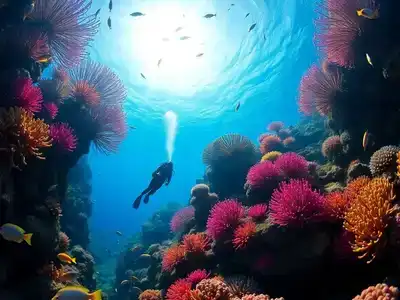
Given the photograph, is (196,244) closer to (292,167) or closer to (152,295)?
(152,295)

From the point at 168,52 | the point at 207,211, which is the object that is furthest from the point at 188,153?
the point at 207,211

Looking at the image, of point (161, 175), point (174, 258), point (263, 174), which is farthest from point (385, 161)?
point (161, 175)

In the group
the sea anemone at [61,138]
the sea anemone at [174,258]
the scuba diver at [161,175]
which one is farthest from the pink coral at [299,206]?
the sea anemone at [61,138]

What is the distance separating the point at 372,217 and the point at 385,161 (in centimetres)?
177

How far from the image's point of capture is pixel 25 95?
648 cm

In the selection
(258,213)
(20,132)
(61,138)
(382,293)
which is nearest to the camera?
(382,293)

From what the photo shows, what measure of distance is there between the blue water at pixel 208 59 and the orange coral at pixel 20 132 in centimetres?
948

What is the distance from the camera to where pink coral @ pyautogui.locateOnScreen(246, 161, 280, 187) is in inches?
277

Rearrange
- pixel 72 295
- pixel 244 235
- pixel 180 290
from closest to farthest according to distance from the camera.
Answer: pixel 72 295, pixel 180 290, pixel 244 235

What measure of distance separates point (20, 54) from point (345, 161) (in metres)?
8.92

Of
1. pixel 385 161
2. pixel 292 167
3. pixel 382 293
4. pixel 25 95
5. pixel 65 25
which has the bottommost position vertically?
pixel 382 293

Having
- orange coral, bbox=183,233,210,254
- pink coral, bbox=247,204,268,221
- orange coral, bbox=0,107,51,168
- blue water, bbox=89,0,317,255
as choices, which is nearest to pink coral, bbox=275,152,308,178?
pink coral, bbox=247,204,268,221

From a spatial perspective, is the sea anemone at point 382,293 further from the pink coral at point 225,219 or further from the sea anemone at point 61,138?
the sea anemone at point 61,138

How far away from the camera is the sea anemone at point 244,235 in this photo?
5680 mm
